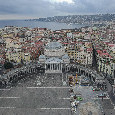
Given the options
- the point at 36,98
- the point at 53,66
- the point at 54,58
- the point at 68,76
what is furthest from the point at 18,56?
the point at 36,98

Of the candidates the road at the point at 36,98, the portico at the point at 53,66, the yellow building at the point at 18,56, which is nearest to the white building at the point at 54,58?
the portico at the point at 53,66

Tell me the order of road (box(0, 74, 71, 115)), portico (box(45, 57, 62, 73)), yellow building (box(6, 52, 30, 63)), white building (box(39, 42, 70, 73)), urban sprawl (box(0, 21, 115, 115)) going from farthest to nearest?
yellow building (box(6, 52, 30, 63))
white building (box(39, 42, 70, 73))
portico (box(45, 57, 62, 73))
urban sprawl (box(0, 21, 115, 115))
road (box(0, 74, 71, 115))

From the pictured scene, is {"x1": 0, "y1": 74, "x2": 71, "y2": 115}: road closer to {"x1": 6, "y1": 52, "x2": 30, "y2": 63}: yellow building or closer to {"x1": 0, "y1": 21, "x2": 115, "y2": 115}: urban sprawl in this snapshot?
{"x1": 0, "y1": 21, "x2": 115, "y2": 115}: urban sprawl

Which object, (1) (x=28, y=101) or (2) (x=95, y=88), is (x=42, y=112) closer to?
(1) (x=28, y=101)

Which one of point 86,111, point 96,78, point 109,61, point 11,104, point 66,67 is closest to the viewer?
point 86,111

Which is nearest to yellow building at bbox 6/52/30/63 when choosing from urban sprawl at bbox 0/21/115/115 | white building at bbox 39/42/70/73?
urban sprawl at bbox 0/21/115/115

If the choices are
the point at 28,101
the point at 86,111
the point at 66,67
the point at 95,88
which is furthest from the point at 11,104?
the point at 66,67
